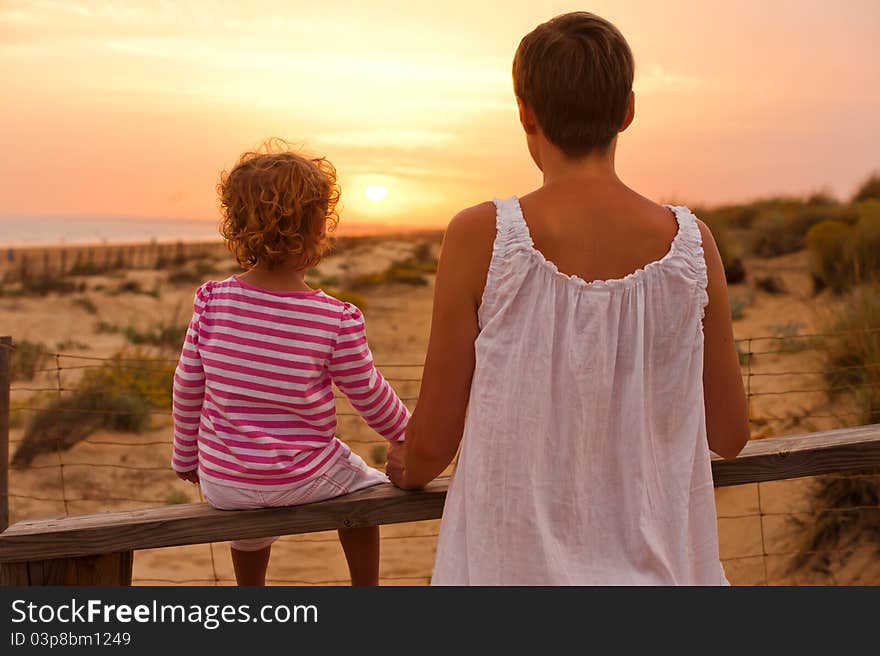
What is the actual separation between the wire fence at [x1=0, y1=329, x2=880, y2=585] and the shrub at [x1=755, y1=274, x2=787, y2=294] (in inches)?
301

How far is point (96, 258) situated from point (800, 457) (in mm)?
32580

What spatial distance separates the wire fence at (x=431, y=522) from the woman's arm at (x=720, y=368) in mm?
2263

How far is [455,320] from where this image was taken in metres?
1.61

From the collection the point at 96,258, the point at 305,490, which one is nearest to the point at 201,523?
the point at 305,490

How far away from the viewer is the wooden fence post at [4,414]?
4242mm

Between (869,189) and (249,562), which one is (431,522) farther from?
(869,189)

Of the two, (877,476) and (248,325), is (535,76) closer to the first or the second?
(248,325)

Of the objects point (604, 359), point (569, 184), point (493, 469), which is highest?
point (569, 184)

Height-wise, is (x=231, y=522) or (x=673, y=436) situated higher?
(x=673, y=436)

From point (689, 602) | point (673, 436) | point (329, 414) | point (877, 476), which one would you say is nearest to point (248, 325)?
point (329, 414)

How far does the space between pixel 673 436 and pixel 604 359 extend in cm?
22

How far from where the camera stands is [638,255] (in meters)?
1.63

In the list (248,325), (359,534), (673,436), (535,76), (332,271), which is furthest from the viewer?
(332,271)

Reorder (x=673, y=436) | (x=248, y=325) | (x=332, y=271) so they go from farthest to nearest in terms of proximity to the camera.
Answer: (x=332, y=271) < (x=248, y=325) < (x=673, y=436)
